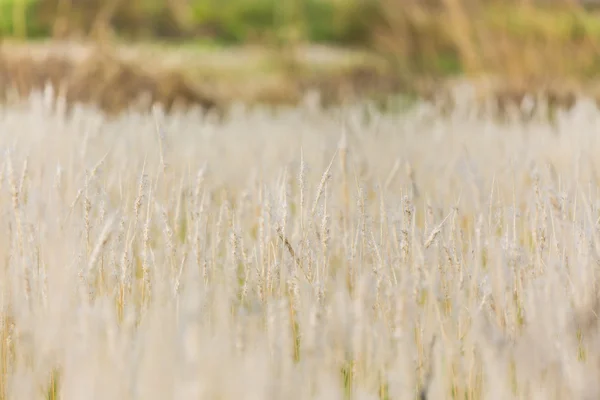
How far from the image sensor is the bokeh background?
762 cm

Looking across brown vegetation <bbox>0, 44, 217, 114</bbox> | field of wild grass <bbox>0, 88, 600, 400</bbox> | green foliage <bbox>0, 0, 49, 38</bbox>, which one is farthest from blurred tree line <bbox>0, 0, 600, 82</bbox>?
field of wild grass <bbox>0, 88, 600, 400</bbox>

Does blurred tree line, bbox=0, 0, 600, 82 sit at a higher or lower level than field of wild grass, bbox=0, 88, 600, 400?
higher

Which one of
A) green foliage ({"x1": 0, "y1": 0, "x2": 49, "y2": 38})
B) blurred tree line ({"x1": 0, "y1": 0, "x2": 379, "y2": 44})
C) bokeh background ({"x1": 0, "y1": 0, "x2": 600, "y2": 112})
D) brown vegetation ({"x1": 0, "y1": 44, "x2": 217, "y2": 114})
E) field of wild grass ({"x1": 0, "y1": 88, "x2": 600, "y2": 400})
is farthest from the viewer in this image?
blurred tree line ({"x1": 0, "y1": 0, "x2": 379, "y2": 44})

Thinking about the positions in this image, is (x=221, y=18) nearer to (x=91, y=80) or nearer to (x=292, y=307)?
(x=91, y=80)

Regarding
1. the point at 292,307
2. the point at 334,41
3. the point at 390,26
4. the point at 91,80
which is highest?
the point at 390,26

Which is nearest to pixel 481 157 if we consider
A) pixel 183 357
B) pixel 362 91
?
pixel 183 357

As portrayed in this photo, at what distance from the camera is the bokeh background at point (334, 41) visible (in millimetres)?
7617

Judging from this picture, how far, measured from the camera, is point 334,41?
13.6 m

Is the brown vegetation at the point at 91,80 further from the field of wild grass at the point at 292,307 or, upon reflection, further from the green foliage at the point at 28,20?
the green foliage at the point at 28,20

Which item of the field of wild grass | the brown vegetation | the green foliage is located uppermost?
the green foliage

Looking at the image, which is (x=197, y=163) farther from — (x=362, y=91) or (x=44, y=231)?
(x=362, y=91)

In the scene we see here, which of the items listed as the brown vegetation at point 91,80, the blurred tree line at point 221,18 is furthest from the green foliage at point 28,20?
the brown vegetation at point 91,80

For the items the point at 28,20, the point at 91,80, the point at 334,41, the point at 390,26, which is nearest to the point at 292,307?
the point at 91,80

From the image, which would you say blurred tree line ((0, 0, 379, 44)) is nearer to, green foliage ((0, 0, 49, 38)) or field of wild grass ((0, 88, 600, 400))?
green foliage ((0, 0, 49, 38))
